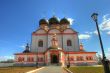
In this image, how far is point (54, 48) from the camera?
48.4m

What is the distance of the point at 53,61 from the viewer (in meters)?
48.6

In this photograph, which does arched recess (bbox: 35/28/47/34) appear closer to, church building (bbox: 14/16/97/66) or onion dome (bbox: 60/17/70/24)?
church building (bbox: 14/16/97/66)

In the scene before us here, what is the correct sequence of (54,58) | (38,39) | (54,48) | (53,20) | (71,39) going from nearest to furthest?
(54,48) < (54,58) < (71,39) < (38,39) < (53,20)

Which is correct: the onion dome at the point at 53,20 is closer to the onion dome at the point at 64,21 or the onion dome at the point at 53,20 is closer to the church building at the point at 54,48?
the church building at the point at 54,48

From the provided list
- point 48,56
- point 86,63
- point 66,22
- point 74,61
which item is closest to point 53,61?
point 48,56

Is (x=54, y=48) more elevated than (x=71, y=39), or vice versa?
(x=71, y=39)

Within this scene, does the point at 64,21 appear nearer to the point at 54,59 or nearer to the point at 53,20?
the point at 53,20

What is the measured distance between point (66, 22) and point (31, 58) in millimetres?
21054

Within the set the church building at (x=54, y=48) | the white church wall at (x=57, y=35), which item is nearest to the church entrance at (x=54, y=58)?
the church building at (x=54, y=48)

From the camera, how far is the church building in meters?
49.1

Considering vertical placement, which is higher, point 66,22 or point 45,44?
point 66,22

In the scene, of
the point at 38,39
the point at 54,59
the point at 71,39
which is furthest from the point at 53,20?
the point at 54,59

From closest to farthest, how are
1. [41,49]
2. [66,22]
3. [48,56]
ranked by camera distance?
[48,56], [41,49], [66,22]

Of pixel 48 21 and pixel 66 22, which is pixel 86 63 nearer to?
pixel 66 22
